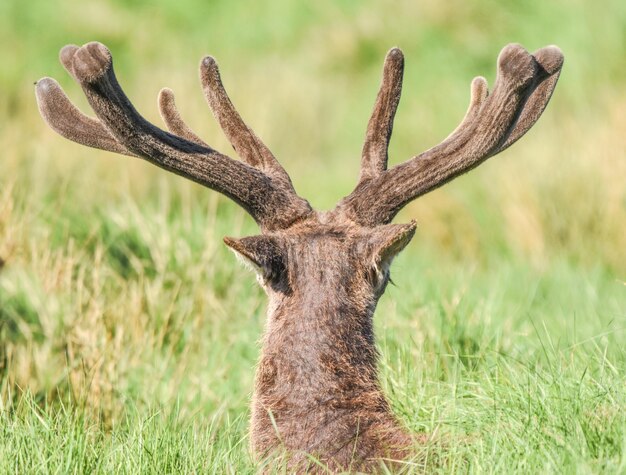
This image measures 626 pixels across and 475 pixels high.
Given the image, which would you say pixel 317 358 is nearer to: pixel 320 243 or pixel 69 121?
pixel 320 243

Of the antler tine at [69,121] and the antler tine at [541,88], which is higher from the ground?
the antler tine at [69,121]

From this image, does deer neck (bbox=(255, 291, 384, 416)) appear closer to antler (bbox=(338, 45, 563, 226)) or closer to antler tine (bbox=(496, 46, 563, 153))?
antler (bbox=(338, 45, 563, 226))

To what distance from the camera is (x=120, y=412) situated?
15.9 feet

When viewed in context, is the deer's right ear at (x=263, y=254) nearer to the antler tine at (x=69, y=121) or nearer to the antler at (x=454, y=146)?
the antler at (x=454, y=146)

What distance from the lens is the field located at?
3535 millimetres

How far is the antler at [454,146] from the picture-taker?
3.73 meters

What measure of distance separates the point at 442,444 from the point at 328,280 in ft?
1.79

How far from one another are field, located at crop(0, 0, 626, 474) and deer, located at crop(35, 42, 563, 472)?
212mm

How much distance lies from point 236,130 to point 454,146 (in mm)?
737

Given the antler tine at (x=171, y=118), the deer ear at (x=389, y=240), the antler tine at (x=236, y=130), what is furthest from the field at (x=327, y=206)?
the antler tine at (x=171, y=118)

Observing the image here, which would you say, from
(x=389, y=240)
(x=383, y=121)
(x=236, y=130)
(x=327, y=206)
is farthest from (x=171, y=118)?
(x=327, y=206)

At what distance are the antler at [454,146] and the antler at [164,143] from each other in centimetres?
21

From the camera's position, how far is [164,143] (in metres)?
3.76

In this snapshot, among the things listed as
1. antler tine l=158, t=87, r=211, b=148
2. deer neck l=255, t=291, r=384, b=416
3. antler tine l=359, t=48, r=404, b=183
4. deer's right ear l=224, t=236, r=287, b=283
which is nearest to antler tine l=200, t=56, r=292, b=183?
antler tine l=158, t=87, r=211, b=148
